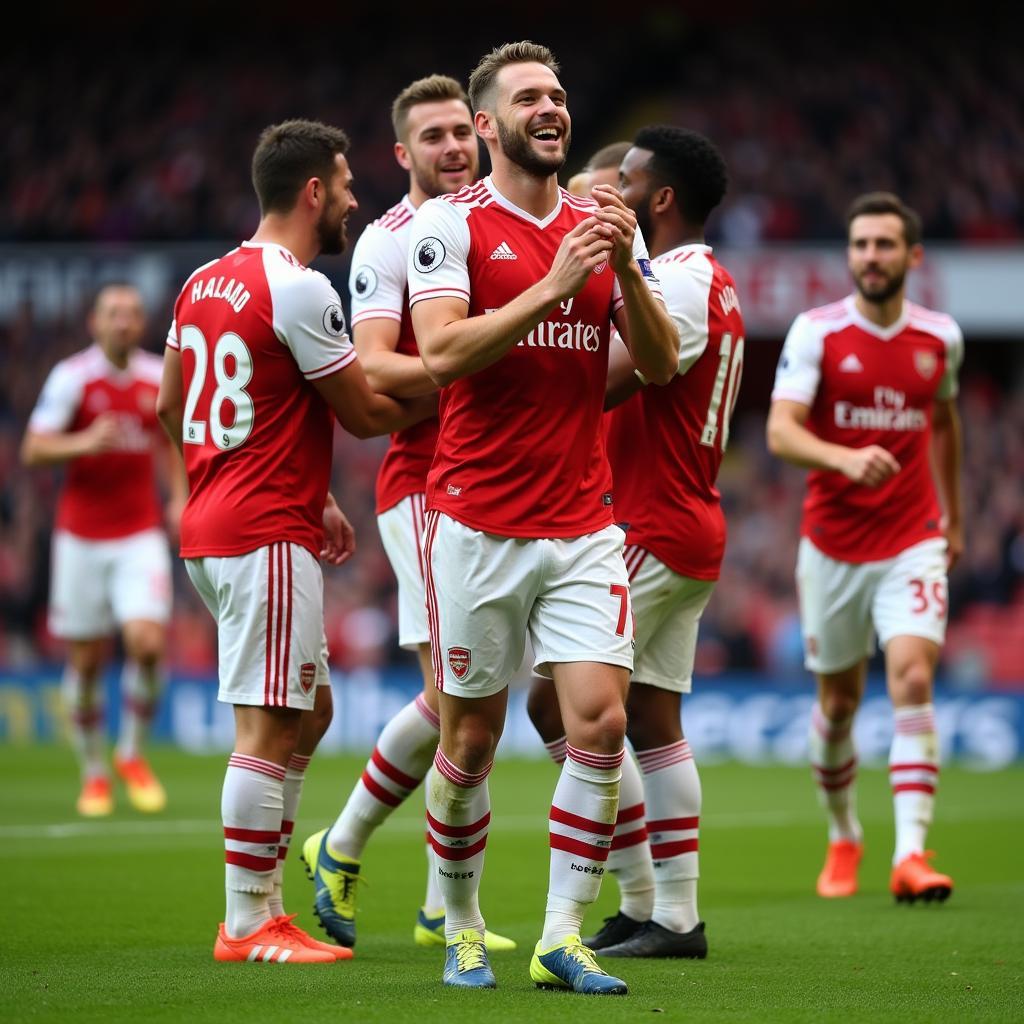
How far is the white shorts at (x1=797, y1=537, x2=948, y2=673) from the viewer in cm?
759

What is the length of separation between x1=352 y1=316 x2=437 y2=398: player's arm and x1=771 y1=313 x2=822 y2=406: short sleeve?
8.00ft

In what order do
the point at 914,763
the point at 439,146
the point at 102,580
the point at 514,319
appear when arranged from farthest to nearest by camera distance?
the point at 102,580, the point at 914,763, the point at 439,146, the point at 514,319

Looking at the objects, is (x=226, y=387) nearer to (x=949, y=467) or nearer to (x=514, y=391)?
(x=514, y=391)

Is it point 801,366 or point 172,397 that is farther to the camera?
point 801,366

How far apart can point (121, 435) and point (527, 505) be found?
20.6ft

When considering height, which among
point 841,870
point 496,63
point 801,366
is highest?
point 496,63

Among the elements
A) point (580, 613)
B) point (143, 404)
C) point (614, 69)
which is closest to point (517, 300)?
point (580, 613)

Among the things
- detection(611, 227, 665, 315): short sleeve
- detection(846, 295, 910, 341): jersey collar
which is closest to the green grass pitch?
detection(611, 227, 665, 315): short sleeve

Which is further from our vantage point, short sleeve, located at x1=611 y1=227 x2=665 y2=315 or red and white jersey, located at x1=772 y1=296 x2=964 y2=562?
red and white jersey, located at x1=772 y1=296 x2=964 y2=562

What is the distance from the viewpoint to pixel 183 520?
5.54 m

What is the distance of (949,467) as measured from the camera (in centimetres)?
826

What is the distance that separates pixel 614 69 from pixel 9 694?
1442 cm

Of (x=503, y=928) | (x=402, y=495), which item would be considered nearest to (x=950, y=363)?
(x=402, y=495)

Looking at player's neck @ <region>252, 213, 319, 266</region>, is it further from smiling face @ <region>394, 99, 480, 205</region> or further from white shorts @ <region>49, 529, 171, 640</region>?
white shorts @ <region>49, 529, 171, 640</region>
